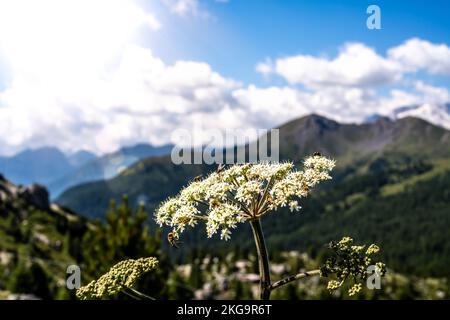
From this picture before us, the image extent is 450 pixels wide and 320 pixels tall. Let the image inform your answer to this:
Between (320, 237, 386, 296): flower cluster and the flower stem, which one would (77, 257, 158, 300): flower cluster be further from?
(320, 237, 386, 296): flower cluster

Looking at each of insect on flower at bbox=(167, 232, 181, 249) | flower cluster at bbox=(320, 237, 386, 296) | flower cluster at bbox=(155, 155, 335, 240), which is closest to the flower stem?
flower cluster at bbox=(155, 155, 335, 240)

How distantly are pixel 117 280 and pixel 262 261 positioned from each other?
7.74ft

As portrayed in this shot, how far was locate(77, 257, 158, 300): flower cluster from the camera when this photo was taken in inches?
298

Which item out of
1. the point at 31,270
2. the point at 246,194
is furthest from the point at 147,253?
the point at 31,270

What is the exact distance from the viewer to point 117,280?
787 cm

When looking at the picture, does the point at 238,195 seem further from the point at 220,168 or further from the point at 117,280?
the point at 117,280

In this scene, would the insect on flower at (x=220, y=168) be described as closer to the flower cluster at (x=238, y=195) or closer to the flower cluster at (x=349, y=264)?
the flower cluster at (x=238, y=195)

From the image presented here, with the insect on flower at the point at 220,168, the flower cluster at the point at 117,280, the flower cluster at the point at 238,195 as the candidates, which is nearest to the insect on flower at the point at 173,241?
the flower cluster at the point at 238,195

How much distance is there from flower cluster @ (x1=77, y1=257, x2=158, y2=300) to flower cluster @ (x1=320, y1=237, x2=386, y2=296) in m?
2.82

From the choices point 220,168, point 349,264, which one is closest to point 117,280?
point 220,168

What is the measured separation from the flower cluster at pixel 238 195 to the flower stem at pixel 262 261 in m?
0.21
